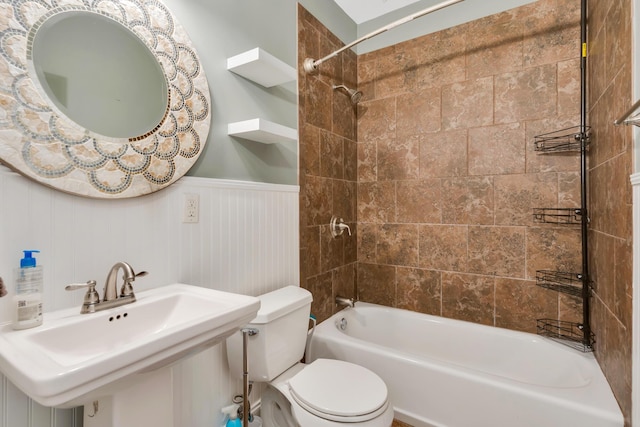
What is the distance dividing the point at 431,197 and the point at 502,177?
46 cm

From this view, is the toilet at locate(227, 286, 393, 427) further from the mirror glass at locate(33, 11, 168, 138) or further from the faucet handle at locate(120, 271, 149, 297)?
the mirror glass at locate(33, 11, 168, 138)

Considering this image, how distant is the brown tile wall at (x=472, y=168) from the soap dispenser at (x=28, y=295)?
2016mm

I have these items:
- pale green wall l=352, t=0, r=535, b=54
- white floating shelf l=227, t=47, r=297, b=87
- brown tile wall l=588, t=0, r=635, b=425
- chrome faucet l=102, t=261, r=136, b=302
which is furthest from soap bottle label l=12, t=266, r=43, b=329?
pale green wall l=352, t=0, r=535, b=54

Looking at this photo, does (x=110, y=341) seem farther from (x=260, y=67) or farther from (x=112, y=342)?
(x=260, y=67)

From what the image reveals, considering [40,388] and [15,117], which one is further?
[15,117]

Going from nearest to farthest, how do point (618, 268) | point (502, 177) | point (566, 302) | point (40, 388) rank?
point (40, 388) → point (618, 268) → point (566, 302) → point (502, 177)

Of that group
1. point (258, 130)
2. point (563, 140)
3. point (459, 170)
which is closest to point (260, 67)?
point (258, 130)

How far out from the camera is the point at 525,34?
6.16ft

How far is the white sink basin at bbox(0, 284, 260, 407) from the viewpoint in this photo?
596mm

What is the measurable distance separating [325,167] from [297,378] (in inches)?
52.0

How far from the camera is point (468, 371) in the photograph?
1.45m

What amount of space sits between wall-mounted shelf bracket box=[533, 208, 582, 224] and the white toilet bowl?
1384 mm

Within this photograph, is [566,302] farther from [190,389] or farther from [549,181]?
[190,389]

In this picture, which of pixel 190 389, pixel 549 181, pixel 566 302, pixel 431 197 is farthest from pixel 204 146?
pixel 566 302
